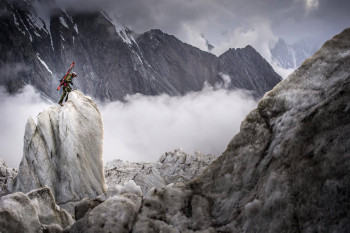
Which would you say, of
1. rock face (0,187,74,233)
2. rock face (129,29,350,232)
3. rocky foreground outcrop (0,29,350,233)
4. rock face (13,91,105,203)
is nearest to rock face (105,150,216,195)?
rock face (13,91,105,203)

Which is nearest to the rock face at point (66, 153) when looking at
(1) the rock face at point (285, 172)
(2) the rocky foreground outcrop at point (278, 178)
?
(2) the rocky foreground outcrop at point (278, 178)

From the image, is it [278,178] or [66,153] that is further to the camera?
[66,153]

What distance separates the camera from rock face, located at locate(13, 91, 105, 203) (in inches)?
1489

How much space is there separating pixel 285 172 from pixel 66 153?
33566mm

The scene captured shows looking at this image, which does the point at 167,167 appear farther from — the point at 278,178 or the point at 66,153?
the point at 278,178

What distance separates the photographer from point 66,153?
126 feet

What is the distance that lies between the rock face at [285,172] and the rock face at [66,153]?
983 inches

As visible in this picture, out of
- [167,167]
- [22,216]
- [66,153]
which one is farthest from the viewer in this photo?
[167,167]

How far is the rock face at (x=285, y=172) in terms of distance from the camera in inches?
368

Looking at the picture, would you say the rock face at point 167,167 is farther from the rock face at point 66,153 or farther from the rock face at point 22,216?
the rock face at point 22,216

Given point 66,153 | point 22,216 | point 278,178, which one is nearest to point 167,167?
point 66,153

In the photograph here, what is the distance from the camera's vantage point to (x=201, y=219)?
13.8 metres

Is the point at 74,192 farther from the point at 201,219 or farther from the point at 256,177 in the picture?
the point at 256,177

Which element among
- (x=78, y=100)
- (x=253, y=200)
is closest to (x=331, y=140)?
(x=253, y=200)
